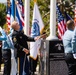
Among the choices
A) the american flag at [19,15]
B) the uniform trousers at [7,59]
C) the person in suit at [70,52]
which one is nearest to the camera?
the person in suit at [70,52]

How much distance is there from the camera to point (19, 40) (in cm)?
1098

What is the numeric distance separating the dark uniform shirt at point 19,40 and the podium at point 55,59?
654 millimetres

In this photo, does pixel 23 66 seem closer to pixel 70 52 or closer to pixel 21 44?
pixel 21 44

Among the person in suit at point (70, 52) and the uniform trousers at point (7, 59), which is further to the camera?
the uniform trousers at point (7, 59)

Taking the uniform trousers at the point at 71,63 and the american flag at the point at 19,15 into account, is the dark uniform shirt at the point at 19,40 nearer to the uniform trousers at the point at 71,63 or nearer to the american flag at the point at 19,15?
the uniform trousers at the point at 71,63

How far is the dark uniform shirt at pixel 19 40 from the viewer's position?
10.9m

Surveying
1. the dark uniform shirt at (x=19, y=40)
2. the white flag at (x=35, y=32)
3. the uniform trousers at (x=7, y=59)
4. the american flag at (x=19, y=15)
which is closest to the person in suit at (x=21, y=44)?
the dark uniform shirt at (x=19, y=40)

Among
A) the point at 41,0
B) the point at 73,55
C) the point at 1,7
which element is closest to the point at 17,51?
the point at 73,55

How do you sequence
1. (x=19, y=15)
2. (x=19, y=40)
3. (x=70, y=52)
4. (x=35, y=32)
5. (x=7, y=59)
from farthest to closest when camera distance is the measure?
(x=19, y=15) → (x=35, y=32) → (x=7, y=59) → (x=19, y=40) → (x=70, y=52)

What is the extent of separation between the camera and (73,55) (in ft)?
30.2

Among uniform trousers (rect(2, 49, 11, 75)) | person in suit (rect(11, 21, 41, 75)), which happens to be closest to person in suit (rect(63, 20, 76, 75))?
person in suit (rect(11, 21, 41, 75))

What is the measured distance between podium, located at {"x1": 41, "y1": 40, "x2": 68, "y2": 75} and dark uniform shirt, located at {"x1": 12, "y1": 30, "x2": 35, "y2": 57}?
654mm

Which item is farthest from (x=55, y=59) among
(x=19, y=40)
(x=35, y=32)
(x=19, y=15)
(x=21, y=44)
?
(x=19, y=15)

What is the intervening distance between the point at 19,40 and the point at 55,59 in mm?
1258
